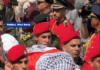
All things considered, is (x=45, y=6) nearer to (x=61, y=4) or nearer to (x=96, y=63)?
(x=61, y=4)

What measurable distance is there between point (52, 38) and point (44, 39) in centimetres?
40

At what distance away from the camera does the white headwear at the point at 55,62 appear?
2.60 m

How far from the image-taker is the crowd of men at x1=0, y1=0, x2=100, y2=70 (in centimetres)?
310

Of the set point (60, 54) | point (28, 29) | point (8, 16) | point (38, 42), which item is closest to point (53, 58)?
point (60, 54)

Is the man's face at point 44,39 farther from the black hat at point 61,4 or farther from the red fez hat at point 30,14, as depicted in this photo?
the red fez hat at point 30,14

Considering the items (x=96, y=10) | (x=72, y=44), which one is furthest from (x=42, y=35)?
(x=96, y=10)

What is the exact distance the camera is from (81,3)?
16.6 feet

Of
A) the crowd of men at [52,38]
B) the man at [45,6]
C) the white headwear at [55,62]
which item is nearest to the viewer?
the white headwear at [55,62]

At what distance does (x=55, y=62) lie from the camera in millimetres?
2643

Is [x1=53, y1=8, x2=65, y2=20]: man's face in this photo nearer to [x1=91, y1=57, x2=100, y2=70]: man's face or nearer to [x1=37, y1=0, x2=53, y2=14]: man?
[x1=37, y1=0, x2=53, y2=14]: man

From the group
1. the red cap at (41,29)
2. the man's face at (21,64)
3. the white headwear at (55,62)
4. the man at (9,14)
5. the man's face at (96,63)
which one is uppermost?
the white headwear at (55,62)

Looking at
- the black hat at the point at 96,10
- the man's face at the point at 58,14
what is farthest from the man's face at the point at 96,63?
the man's face at the point at 58,14

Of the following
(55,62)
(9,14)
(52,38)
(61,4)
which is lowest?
(9,14)

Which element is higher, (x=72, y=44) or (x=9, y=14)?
(x=72, y=44)
